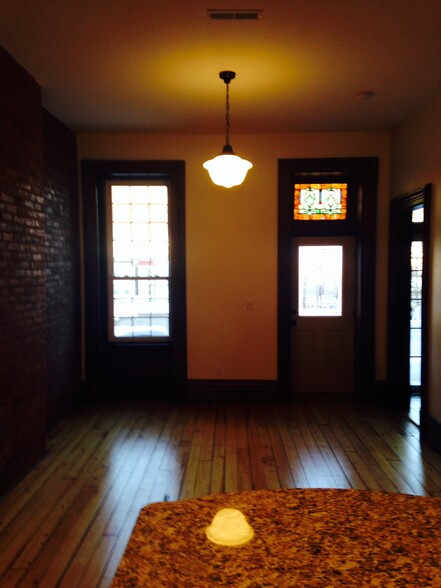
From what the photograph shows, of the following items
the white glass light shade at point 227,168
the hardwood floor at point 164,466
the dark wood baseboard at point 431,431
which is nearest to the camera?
the hardwood floor at point 164,466

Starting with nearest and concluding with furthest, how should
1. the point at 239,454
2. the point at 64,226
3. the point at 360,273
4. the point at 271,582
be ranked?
the point at 271,582 → the point at 239,454 → the point at 64,226 → the point at 360,273

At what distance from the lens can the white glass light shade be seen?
3.66 meters

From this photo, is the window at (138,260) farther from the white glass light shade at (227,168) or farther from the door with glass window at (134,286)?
the white glass light shade at (227,168)

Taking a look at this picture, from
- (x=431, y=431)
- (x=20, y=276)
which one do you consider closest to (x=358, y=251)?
(x=431, y=431)

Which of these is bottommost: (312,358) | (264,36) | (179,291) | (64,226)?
(312,358)

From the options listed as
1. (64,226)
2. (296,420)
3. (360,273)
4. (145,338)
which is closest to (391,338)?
(360,273)

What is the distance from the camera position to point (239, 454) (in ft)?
13.3

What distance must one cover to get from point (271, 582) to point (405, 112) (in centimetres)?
491

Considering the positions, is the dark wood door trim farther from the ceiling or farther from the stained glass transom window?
the ceiling

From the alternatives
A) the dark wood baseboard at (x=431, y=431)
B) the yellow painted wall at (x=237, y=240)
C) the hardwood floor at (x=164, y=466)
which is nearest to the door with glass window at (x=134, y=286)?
the yellow painted wall at (x=237, y=240)

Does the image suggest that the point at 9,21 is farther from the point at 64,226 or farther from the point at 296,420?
the point at 296,420

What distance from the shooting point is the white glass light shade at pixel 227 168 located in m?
3.66

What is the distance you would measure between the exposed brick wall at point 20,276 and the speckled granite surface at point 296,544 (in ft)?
8.59

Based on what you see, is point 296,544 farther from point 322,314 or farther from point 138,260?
point 138,260
